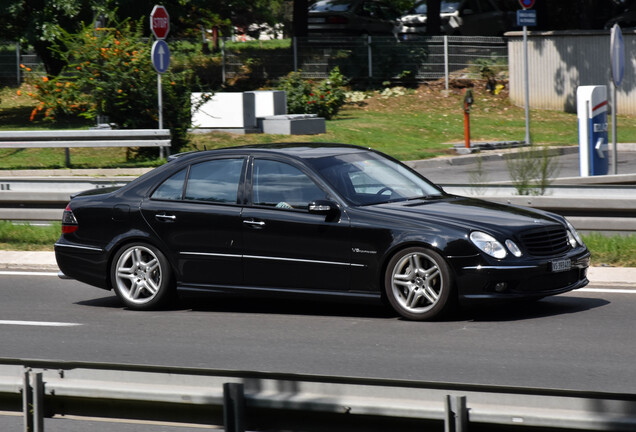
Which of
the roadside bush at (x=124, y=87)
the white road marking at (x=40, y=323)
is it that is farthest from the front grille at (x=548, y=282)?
the roadside bush at (x=124, y=87)


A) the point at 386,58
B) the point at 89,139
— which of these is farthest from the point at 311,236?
the point at 386,58

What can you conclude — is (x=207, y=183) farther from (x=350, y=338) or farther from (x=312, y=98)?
(x=312, y=98)

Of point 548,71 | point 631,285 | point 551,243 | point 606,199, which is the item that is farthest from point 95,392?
point 548,71

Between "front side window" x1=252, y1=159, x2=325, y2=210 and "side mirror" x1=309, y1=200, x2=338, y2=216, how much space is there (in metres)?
0.16

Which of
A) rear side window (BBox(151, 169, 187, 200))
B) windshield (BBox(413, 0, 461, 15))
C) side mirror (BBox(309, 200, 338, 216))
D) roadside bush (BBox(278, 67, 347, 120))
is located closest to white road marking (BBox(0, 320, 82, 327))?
rear side window (BBox(151, 169, 187, 200))

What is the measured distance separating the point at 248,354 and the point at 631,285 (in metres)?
4.12

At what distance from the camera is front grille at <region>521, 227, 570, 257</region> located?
8.65 meters

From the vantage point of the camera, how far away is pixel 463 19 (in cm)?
3819

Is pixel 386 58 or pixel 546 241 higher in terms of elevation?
pixel 386 58

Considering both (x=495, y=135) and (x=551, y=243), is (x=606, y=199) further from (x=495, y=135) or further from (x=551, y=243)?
(x=495, y=135)

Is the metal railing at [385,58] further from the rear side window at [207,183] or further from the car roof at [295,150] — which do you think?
the rear side window at [207,183]

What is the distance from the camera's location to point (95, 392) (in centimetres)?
352

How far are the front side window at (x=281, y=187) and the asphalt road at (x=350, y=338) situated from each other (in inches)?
38.1

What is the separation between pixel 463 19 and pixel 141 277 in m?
30.1
